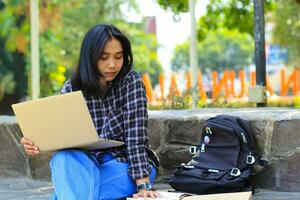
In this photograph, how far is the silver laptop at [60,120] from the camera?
2750 mm

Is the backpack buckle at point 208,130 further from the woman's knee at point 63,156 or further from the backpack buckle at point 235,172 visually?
the woman's knee at point 63,156

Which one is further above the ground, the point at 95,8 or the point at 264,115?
the point at 95,8

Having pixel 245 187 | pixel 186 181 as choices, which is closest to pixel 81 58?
pixel 186 181

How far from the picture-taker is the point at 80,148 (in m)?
2.89

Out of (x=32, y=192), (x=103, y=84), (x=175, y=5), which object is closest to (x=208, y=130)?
(x=103, y=84)

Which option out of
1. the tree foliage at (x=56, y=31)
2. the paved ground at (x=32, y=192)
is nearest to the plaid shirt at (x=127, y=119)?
the paved ground at (x=32, y=192)

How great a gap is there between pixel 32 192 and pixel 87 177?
1.54 meters

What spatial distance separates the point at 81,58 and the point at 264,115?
1409mm

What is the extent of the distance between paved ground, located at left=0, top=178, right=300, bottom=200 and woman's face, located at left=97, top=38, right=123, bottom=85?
4.13 feet

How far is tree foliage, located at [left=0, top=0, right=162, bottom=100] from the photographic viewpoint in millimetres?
12945

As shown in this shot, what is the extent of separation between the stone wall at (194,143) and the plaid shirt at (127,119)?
1.00m

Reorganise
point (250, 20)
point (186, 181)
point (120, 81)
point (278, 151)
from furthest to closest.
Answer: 1. point (250, 20)
2. point (278, 151)
3. point (186, 181)
4. point (120, 81)

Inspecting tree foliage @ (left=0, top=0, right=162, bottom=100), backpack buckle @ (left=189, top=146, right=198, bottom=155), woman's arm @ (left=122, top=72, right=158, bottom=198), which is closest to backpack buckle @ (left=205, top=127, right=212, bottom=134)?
backpack buckle @ (left=189, top=146, right=198, bottom=155)

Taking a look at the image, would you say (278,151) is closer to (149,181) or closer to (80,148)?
(149,181)
